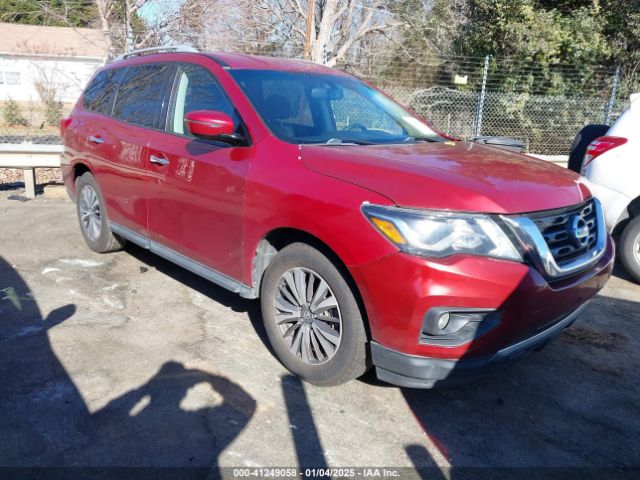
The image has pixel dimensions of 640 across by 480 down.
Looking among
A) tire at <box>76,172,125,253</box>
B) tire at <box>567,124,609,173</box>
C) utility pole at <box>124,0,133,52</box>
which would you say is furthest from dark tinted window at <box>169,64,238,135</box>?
utility pole at <box>124,0,133,52</box>

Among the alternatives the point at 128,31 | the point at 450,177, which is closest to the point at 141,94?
the point at 450,177

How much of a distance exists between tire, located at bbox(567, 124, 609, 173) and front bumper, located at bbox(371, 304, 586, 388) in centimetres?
370

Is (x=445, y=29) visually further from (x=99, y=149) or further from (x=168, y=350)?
(x=168, y=350)

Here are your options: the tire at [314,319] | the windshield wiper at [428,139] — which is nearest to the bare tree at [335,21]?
the windshield wiper at [428,139]

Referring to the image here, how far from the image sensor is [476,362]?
102 inches

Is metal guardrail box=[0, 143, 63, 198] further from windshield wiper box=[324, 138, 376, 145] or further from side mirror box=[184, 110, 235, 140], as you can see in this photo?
windshield wiper box=[324, 138, 376, 145]

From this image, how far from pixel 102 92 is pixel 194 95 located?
73.1 inches

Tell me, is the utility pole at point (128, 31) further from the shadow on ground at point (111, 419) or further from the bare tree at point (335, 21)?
the shadow on ground at point (111, 419)

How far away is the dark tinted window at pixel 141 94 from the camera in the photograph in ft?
14.2

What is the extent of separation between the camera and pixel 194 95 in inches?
157

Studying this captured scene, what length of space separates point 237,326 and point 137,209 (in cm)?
132

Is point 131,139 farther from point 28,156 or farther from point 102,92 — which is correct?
point 28,156

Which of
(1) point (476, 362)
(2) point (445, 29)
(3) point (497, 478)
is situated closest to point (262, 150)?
(1) point (476, 362)

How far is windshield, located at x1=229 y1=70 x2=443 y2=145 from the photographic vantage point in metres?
3.48
